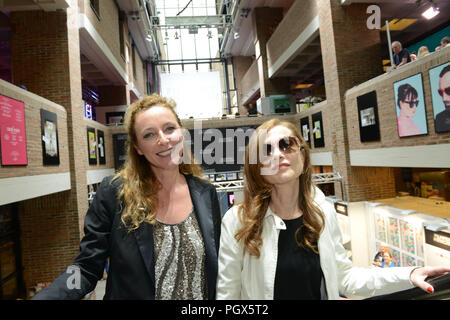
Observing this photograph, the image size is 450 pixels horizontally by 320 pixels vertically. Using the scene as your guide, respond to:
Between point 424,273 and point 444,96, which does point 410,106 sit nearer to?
point 444,96

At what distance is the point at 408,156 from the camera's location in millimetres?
6574

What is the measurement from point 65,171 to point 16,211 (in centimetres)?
193

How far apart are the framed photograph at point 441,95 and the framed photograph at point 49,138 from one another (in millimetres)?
8257

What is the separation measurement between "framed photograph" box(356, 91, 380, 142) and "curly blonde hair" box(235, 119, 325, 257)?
23.1 ft

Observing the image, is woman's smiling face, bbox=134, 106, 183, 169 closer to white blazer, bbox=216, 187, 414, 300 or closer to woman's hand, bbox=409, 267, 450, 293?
white blazer, bbox=216, 187, 414, 300

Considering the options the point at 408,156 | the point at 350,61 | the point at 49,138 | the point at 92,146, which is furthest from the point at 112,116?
the point at 408,156

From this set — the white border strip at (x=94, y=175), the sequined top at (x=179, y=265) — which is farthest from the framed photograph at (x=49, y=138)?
the sequined top at (x=179, y=265)

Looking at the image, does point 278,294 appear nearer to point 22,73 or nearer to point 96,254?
point 96,254

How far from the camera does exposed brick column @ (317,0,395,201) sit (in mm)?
9031

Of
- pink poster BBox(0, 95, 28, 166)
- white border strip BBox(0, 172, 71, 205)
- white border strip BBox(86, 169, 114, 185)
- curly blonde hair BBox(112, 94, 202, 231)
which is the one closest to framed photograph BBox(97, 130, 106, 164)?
white border strip BBox(86, 169, 114, 185)

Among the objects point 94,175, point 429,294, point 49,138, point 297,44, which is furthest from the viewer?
point 297,44

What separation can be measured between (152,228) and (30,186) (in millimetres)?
5603

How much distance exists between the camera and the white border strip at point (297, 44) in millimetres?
10377

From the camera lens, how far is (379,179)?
30.2 feet
